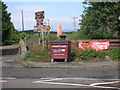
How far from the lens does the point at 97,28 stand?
53.4 feet

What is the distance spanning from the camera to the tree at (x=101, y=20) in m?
15.1

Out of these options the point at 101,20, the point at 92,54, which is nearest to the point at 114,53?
the point at 92,54

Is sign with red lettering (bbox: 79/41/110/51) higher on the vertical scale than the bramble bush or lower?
higher

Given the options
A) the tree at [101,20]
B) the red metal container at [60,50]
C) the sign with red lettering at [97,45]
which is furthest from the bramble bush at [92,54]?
the tree at [101,20]

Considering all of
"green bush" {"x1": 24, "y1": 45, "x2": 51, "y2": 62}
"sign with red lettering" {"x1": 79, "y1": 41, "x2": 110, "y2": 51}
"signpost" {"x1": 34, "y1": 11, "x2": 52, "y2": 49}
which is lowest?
"green bush" {"x1": 24, "y1": 45, "x2": 51, "y2": 62}

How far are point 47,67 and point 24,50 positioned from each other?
5.02 metres

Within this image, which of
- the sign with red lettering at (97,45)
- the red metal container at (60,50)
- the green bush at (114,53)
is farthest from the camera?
the sign with red lettering at (97,45)

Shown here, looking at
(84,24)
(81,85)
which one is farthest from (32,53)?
(81,85)

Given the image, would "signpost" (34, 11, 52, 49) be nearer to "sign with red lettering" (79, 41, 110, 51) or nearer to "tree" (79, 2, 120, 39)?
"sign with red lettering" (79, 41, 110, 51)

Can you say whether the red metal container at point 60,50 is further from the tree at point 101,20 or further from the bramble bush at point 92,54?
the tree at point 101,20

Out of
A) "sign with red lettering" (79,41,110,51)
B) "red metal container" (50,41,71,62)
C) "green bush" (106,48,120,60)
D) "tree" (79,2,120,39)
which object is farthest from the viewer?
"tree" (79,2,120,39)

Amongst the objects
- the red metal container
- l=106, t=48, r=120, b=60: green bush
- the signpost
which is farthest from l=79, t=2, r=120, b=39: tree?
the red metal container

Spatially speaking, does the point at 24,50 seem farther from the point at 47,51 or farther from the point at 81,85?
the point at 81,85

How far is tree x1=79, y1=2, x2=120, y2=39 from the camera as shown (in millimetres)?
15055
